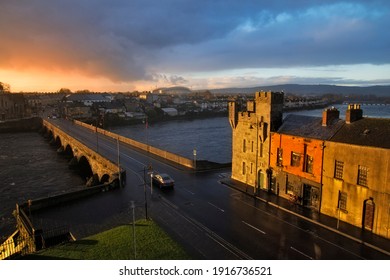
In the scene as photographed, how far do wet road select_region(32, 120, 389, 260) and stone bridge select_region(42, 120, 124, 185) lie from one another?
19.0 feet

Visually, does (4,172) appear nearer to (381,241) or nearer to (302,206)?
(302,206)

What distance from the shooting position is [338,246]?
21750 mm

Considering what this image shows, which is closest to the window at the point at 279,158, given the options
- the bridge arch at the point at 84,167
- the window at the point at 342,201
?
the window at the point at 342,201

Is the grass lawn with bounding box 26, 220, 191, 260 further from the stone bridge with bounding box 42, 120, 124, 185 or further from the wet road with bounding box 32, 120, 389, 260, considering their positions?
the stone bridge with bounding box 42, 120, 124, 185

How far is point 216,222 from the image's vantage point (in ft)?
84.6

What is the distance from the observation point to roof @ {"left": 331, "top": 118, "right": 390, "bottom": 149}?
2338 centimetres

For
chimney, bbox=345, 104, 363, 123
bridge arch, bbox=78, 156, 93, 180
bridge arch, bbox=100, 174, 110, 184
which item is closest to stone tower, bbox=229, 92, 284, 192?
chimney, bbox=345, 104, 363, 123

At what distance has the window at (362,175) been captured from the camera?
2364cm

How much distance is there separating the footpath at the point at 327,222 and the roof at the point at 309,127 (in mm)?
6434

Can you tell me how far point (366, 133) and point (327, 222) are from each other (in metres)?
7.58

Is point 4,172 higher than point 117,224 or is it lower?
lower

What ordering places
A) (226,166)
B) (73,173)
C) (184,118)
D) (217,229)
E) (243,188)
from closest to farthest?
(217,229) → (243,188) → (226,166) → (73,173) → (184,118)

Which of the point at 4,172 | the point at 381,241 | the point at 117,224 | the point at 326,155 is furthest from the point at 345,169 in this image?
the point at 4,172

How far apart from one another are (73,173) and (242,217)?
4267 cm
